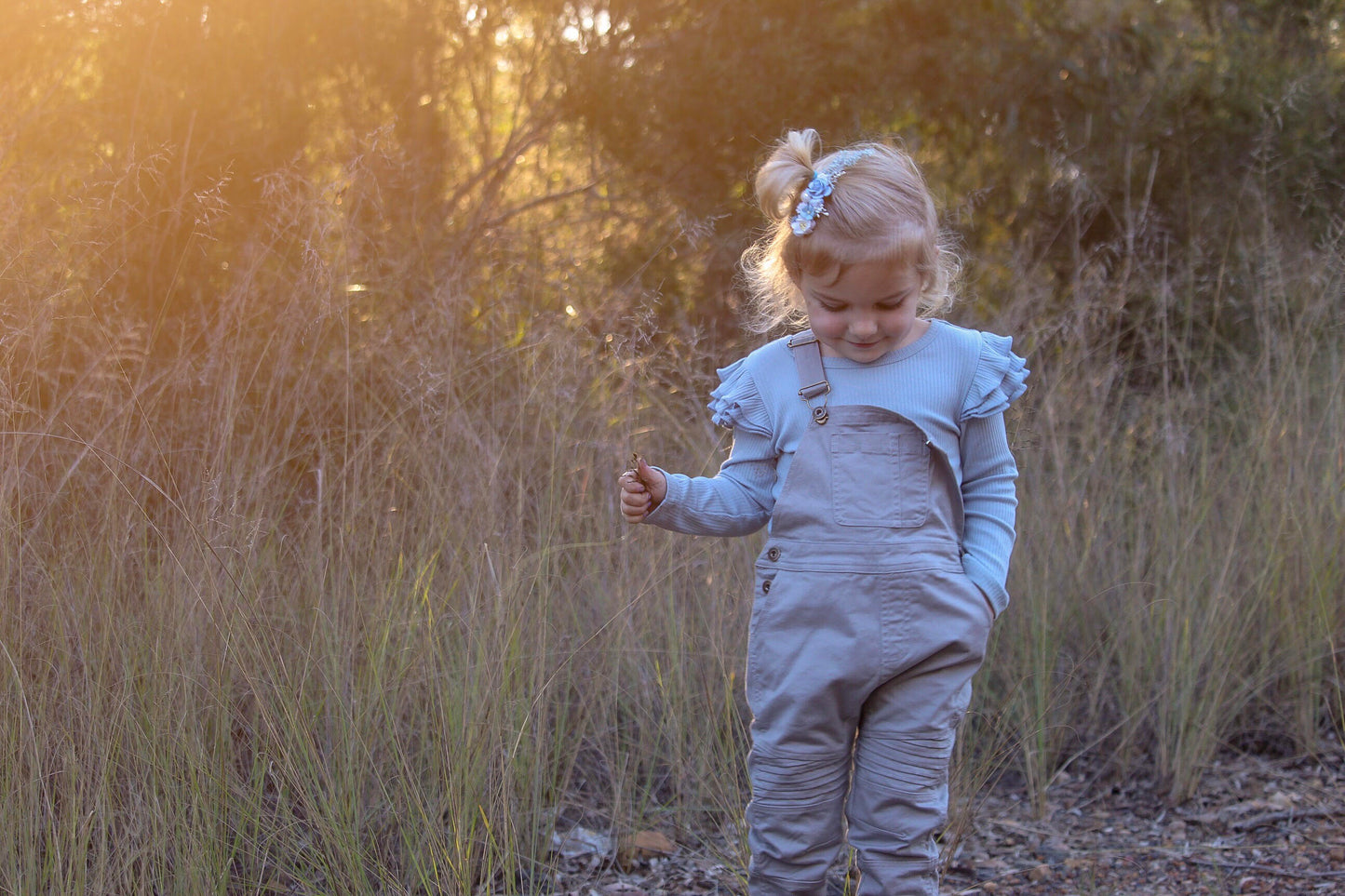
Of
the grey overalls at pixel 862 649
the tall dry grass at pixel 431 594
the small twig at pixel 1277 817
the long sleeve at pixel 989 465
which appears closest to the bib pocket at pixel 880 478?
the grey overalls at pixel 862 649

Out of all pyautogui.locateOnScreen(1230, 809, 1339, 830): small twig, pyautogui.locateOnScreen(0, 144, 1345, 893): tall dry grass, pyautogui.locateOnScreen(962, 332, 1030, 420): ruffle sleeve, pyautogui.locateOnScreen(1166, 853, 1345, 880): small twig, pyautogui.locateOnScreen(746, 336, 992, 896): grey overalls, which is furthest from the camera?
pyautogui.locateOnScreen(1230, 809, 1339, 830): small twig

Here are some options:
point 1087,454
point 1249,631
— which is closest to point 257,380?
point 1087,454

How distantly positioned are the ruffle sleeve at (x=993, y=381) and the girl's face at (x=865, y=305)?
6.0 inches

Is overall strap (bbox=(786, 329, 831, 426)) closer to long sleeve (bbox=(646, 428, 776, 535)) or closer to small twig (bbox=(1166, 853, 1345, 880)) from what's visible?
long sleeve (bbox=(646, 428, 776, 535))

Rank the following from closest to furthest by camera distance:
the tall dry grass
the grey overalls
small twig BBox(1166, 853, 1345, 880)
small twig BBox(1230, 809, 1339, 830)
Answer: the grey overalls
the tall dry grass
small twig BBox(1166, 853, 1345, 880)
small twig BBox(1230, 809, 1339, 830)

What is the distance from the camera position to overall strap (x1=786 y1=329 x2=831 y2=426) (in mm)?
2133

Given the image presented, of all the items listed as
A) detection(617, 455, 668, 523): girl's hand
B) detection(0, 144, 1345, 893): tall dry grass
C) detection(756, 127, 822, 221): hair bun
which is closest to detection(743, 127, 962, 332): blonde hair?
detection(756, 127, 822, 221): hair bun

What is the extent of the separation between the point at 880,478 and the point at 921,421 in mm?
121

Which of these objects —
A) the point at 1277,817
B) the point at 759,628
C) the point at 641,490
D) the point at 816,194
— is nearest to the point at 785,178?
the point at 816,194

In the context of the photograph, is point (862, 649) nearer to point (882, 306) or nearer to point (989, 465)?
point (989, 465)

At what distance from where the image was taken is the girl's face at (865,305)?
207cm

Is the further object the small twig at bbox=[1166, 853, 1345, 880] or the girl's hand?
the small twig at bbox=[1166, 853, 1345, 880]

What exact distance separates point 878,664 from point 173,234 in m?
3.25

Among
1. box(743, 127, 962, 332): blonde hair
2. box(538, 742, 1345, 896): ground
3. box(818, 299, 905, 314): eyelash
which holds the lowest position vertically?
box(538, 742, 1345, 896): ground
